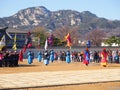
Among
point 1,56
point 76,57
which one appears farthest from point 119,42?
point 1,56

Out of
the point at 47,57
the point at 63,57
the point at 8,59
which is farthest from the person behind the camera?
the point at 63,57

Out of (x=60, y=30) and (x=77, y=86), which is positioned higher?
(x=60, y=30)

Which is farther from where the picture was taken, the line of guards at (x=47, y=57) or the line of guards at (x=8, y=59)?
the line of guards at (x=47, y=57)

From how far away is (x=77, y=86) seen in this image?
1725cm

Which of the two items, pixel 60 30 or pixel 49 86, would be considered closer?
pixel 49 86

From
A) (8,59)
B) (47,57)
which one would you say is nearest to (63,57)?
(47,57)

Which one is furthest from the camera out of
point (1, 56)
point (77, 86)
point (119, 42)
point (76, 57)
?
point (119, 42)

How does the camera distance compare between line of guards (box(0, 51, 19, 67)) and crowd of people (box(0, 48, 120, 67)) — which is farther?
crowd of people (box(0, 48, 120, 67))

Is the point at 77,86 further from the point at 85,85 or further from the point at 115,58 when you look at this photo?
the point at 115,58

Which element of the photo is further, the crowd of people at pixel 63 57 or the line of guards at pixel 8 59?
the crowd of people at pixel 63 57

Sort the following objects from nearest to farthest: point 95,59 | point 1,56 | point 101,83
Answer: point 101,83, point 1,56, point 95,59

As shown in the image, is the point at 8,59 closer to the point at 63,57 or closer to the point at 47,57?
the point at 47,57

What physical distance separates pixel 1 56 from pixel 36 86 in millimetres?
15126

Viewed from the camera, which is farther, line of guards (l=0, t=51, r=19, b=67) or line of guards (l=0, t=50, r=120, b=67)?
line of guards (l=0, t=50, r=120, b=67)
